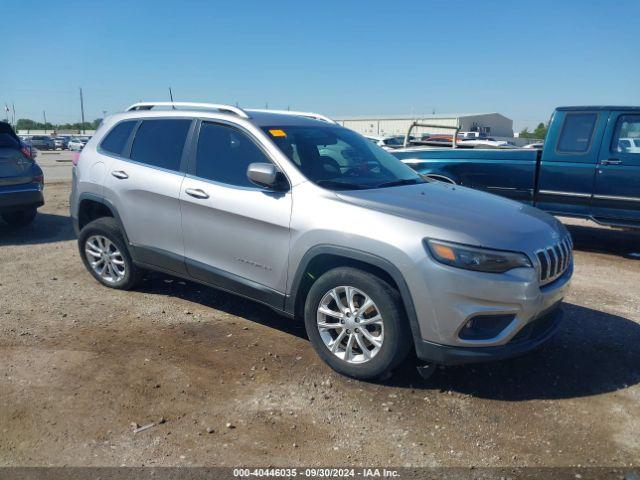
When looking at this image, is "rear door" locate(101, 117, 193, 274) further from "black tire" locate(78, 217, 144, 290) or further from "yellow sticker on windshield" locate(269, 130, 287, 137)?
"yellow sticker on windshield" locate(269, 130, 287, 137)

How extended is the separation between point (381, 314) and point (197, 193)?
1857 mm

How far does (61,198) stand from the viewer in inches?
473

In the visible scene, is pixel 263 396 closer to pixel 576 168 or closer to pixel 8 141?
pixel 576 168

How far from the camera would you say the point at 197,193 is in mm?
4363

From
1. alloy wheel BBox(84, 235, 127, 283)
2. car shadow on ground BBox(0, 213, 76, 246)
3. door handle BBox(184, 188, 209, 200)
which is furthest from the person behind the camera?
car shadow on ground BBox(0, 213, 76, 246)

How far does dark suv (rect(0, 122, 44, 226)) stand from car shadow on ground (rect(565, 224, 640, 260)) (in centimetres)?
795

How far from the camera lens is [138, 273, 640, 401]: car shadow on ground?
365 cm

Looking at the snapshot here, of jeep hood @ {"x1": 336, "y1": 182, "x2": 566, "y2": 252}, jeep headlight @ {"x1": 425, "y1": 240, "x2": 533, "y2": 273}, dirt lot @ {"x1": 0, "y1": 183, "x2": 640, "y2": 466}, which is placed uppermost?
jeep hood @ {"x1": 336, "y1": 182, "x2": 566, "y2": 252}

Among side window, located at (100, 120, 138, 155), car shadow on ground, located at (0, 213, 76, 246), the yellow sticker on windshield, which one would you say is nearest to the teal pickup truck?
the yellow sticker on windshield

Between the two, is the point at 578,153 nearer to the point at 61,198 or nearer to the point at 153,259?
the point at 153,259

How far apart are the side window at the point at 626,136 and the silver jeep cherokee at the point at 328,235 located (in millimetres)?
4125

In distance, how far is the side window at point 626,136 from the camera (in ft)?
24.2

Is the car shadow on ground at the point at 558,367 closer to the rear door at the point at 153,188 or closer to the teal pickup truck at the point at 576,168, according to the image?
the rear door at the point at 153,188

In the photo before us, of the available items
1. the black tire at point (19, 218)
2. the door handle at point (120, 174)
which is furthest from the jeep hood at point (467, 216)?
the black tire at point (19, 218)
